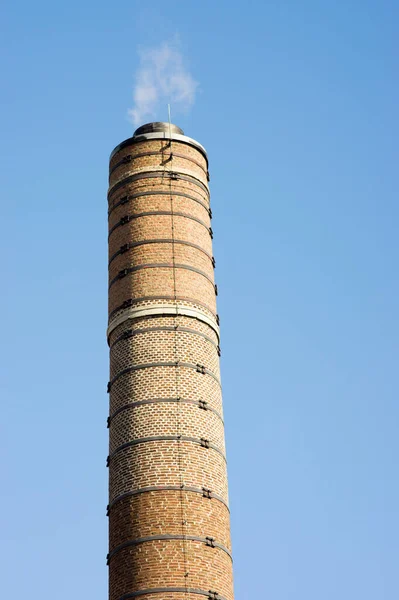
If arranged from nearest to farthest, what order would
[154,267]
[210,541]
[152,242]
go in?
[210,541] → [154,267] → [152,242]

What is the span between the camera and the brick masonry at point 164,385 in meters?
22.1

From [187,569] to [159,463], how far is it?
237 cm

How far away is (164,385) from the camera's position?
23.9m

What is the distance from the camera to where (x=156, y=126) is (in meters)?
27.9

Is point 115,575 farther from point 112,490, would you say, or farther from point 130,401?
point 130,401

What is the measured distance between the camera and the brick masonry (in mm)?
22125

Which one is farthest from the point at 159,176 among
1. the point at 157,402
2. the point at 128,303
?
the point at 157,402

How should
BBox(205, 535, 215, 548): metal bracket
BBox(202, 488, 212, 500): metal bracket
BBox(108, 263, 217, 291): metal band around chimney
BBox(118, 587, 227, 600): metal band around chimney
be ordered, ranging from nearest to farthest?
BBox(118, 587, 227, 600): metal band around chimney, BBox(205, 535, 215, 548): metal bracket, BBox(202, 488, 212, 500): metal bracket, BBox(108, 263, 217, 291): metal band around chimney

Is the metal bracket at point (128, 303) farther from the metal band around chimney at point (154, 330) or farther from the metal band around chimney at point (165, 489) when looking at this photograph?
the metal band around chimney at point (165, 489)

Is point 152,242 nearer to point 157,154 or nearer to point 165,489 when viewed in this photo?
point 157,154

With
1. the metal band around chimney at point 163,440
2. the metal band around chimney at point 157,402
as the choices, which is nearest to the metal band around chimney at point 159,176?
the metal band around chimney at point 157,402

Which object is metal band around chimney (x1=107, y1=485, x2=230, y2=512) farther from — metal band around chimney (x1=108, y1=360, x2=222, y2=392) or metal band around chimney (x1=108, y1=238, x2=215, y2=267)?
metal band around chimney (x1=108, y1=238, x2=215, y2=267)

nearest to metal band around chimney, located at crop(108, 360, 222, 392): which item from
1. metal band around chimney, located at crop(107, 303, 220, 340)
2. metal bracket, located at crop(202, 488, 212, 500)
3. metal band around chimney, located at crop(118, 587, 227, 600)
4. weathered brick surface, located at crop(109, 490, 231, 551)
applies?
metal band around chimney, located at crop(107, 303, 220, 340)

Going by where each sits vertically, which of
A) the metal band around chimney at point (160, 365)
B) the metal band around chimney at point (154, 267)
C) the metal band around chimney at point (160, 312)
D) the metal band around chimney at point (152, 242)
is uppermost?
the metal band around chimney at point (152, 242)
